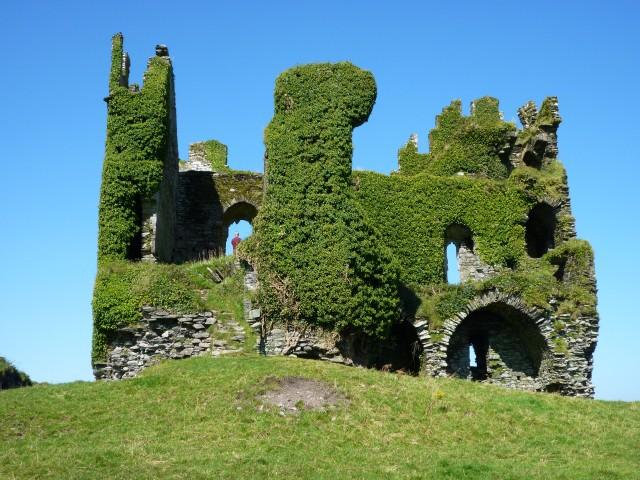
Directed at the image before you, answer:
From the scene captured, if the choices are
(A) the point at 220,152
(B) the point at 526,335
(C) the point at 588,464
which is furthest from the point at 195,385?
(A) the point at 220,152

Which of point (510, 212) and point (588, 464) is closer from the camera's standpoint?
point (588, 464)

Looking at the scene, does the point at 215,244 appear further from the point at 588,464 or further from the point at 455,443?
the point at 588,464

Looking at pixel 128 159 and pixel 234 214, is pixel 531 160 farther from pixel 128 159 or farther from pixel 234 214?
pixel 128 159

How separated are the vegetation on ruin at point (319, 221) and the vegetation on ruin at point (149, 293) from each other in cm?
161

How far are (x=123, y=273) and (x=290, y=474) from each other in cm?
1355

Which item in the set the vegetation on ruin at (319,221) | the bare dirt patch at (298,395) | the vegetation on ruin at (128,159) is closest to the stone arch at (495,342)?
the vegetation on ruin at (319,221)

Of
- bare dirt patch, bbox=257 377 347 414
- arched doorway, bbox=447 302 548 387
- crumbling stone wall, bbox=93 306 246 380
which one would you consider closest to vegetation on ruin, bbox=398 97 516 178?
arched doorway, bbox=447 302 548 387

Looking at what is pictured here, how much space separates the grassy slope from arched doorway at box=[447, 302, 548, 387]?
795 cm

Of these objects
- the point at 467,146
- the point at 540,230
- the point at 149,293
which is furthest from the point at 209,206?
the point at 540,230

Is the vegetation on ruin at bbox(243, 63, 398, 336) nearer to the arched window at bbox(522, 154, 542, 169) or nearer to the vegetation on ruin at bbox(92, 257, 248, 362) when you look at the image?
the vegetation on ruin at bbox(92, 257, 248, 362)

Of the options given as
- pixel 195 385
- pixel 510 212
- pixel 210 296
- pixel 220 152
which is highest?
pixel 220 152

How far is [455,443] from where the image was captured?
1903 centimetres

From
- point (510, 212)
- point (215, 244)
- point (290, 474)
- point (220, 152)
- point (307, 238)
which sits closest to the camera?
point (290, 474)

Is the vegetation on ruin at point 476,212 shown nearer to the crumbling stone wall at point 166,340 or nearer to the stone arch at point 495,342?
the stone arch at point 495,342
